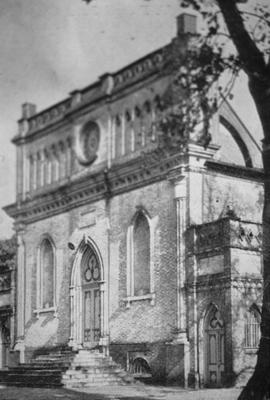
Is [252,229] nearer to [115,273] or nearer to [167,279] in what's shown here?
[167,279]

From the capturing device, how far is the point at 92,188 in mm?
26375

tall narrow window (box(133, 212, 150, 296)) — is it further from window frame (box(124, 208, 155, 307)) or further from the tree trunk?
the tree trunk

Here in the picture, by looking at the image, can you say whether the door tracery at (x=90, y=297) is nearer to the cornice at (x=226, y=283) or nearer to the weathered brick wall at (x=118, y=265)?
the weathered brick wall at (x=118, y=265)

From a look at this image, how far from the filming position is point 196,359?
21.1 meters

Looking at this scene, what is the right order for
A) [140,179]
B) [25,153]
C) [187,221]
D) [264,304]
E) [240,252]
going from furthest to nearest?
[25,153] < [140,179] < [187,221] < [240,252] < [264,304]

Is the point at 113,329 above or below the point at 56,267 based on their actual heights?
below

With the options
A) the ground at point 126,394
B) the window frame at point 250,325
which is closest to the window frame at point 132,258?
the ground at point 126,394

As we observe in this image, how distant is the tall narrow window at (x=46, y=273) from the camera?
29250mm

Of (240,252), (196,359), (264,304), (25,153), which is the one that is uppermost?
(25,153)

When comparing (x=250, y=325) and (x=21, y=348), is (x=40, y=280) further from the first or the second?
(x=250, y=325)

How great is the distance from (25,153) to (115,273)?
867 cm

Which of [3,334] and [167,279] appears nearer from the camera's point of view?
[167,279]

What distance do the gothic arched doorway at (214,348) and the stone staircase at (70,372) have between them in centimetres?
287

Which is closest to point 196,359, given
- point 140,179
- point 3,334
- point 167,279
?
point 167,279
